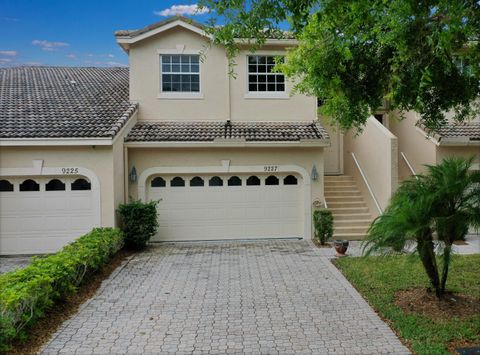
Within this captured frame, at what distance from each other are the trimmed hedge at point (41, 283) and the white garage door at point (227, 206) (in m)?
3.87

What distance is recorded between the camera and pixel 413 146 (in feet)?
53.3

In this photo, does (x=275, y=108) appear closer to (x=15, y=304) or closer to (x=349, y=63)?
(x=349, y=63)

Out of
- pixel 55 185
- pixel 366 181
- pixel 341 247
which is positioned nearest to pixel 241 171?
pixel 341 247

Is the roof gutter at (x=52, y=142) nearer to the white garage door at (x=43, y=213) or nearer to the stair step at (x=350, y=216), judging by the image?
the white garage door at (x=43, y=213)

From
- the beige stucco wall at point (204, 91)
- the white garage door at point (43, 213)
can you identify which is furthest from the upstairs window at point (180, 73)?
the white garage door at point (43, 213)

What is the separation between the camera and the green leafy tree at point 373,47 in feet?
21.0

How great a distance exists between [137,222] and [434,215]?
8.48m

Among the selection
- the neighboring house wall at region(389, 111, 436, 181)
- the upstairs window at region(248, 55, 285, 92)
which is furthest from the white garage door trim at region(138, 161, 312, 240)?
the neighboring house wall at region(389, 111, 436, 181)

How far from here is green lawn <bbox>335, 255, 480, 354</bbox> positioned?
5871 millimetres

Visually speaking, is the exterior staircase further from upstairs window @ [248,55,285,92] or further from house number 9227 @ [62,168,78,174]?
house number 9227 @ [62,168,78,174]

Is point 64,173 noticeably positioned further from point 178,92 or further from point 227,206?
point 227,206

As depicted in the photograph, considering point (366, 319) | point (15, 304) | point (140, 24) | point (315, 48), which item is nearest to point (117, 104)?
point (140, 24)

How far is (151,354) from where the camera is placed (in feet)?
18.2

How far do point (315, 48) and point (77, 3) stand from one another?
912 centimetres
